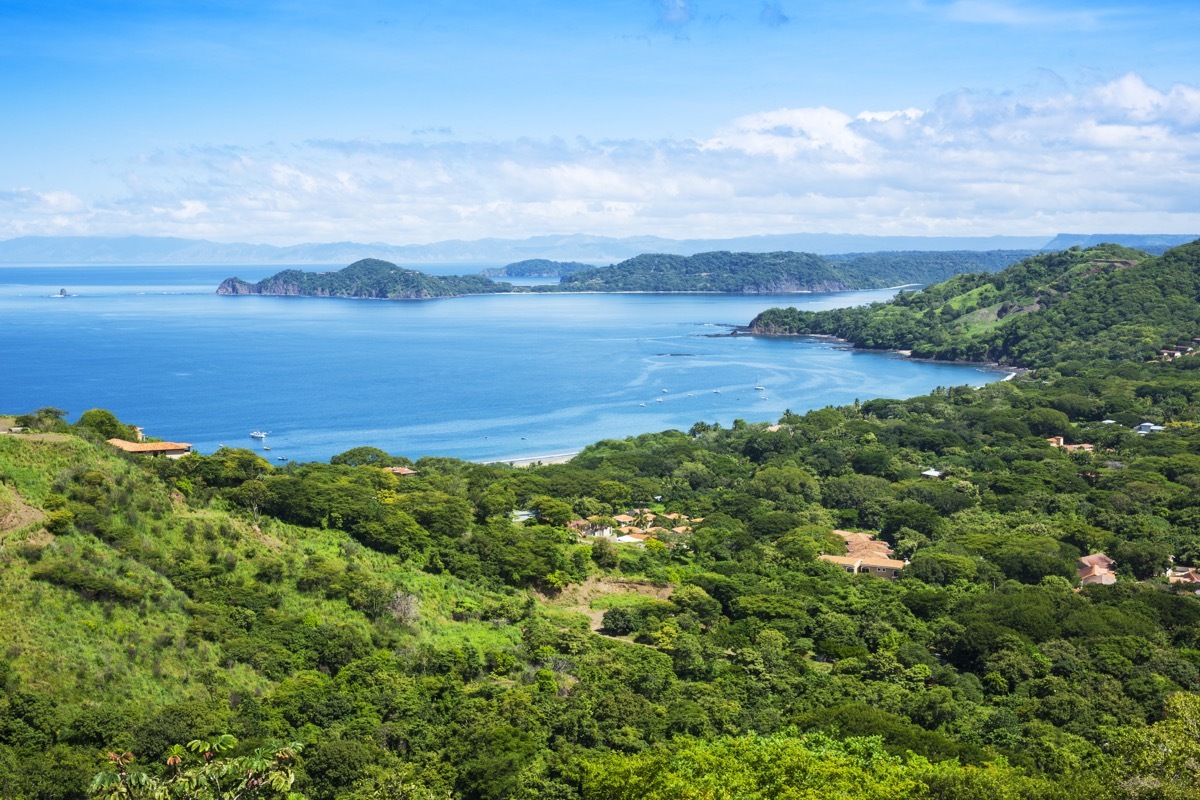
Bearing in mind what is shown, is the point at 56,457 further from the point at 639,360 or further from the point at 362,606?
the point at 639,360

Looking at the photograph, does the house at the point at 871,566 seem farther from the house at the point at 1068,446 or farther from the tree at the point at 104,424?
the tree at the point at 104,424

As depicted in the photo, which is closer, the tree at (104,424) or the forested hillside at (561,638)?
the forested hillside at (561,638)

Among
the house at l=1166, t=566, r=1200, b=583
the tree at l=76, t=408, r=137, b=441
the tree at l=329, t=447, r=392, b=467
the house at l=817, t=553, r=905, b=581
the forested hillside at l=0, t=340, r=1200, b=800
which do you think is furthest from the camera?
the tree at l=329, t=447, r=392, b=467

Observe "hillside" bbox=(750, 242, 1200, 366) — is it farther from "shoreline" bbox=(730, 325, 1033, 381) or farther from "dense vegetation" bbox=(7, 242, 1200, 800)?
"dense vegetation" bbox=(7, 242, 1200, 800)

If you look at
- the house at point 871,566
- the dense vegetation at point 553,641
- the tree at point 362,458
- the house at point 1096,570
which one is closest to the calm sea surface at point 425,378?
the tree at point 362,458

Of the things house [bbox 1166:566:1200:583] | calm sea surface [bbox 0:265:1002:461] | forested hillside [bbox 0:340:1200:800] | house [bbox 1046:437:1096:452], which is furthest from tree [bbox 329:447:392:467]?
house [bbox 1046:437:1096:452]

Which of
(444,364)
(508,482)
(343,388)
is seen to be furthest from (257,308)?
(508,482)
